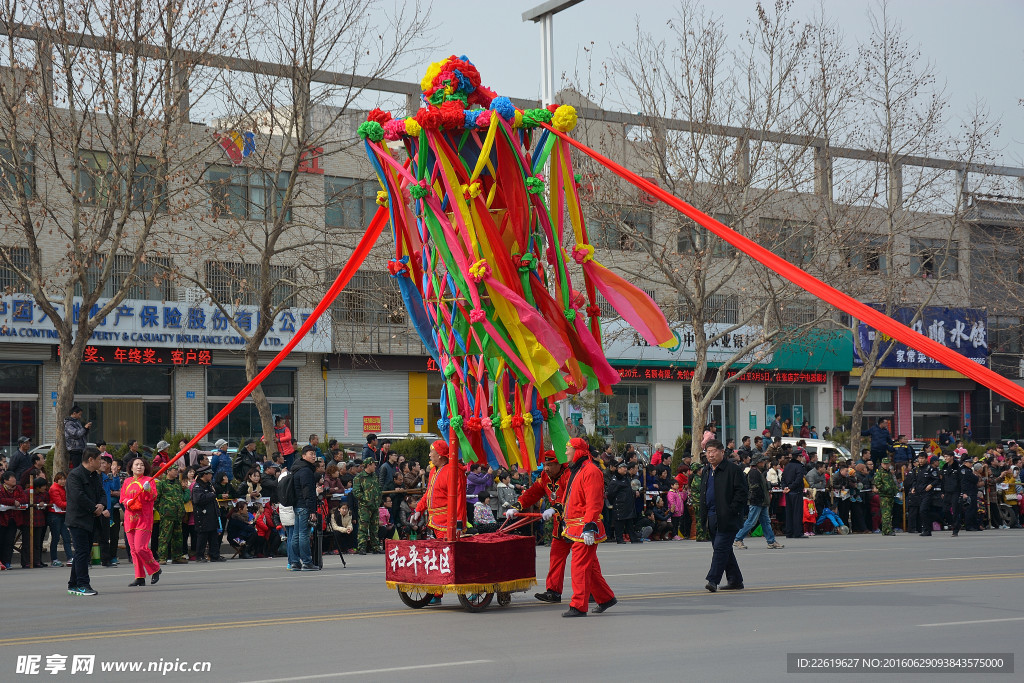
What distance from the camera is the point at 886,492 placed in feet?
81.7

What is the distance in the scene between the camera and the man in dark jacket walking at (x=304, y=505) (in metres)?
17.3

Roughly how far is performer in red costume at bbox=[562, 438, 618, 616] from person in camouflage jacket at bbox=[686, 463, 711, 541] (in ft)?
36.3

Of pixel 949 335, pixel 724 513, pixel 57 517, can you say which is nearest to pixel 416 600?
pixel 724 513

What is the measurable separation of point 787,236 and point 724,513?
17557 millimetres

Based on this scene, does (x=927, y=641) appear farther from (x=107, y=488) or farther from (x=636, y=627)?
(x=107, y=488)

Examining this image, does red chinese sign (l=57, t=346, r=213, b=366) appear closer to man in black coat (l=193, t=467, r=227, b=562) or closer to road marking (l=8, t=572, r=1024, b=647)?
man in black coat (l=193, t=467, r=227, b=562)

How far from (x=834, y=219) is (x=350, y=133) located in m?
14.7

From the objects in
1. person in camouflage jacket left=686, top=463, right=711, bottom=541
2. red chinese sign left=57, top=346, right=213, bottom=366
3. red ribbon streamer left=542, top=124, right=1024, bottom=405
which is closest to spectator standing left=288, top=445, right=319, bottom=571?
person in camouflage jacket left=686, top=463, right=711, bottom=541

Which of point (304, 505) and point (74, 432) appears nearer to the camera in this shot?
point (304, 505)

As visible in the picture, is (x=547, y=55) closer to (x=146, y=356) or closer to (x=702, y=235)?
(x=702, y=235)

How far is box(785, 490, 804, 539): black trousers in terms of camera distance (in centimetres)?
2428

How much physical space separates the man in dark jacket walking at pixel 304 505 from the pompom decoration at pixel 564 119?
749 centimetres

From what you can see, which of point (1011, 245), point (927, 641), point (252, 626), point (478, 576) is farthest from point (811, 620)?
point (1011, 245)

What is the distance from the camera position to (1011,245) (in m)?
41.0
